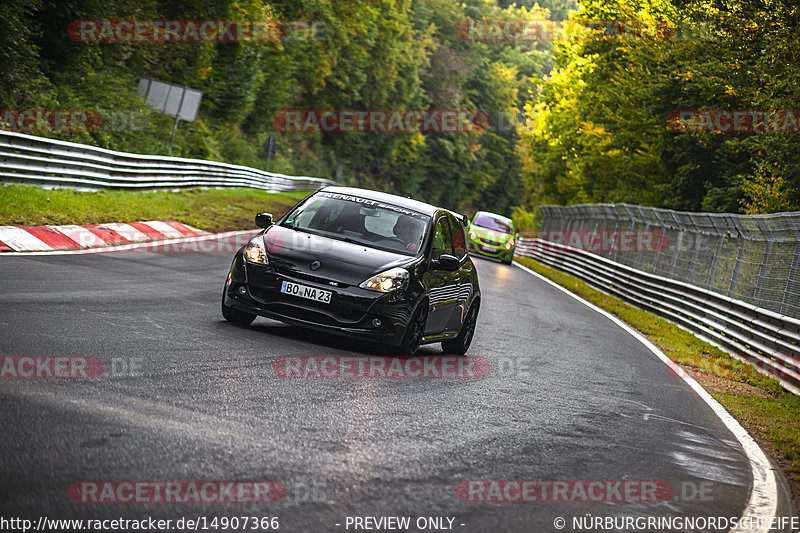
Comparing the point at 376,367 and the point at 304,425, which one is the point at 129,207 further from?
the point at 304,425

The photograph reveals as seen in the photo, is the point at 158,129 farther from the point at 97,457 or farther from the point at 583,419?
the point at 97,457

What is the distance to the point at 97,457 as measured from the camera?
4680 mm

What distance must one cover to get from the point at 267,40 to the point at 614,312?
2992 cm

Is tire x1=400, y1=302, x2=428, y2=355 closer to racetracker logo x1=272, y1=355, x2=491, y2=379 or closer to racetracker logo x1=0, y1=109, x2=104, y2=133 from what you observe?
racetracker logo x1=272, y1=355, x2=491, y2=379

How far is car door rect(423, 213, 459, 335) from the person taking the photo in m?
9.90

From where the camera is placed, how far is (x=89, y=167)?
71.3ft

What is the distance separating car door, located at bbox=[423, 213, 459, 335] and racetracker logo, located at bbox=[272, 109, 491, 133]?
50.4 metres

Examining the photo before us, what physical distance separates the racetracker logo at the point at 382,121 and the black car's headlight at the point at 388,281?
51.9 meters

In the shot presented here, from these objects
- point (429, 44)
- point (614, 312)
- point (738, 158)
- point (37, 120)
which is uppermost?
point (429, 44)

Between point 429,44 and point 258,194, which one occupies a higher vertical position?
point 429,44

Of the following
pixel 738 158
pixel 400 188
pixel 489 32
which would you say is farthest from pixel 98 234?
pixel 489 32

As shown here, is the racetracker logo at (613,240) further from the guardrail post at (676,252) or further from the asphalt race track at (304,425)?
the asphalt race track at (304,425)

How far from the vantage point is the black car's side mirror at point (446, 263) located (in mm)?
9898

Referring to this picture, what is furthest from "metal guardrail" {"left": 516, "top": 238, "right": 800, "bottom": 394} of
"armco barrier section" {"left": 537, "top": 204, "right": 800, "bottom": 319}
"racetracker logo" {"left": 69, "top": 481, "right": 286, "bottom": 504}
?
"racetracker logo" {"left": 69, "top": 481, "right": 286, "bottom": 504}
